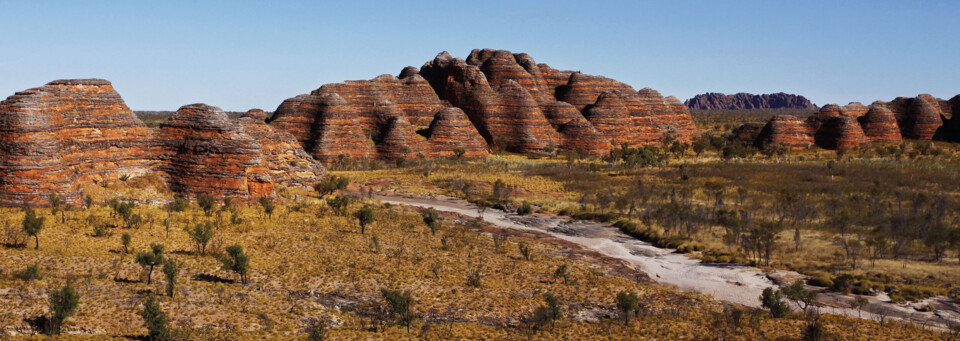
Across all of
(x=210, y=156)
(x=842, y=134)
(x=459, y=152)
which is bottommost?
(x=459, y=152)

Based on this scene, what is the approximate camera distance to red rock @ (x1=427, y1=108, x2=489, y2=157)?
7225 centimetres

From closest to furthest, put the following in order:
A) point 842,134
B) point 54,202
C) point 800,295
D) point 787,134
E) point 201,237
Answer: point 800,295, point 201,237, point 54,202, point 842,134, point 787,134

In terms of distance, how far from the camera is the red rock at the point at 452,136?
72.2 metres

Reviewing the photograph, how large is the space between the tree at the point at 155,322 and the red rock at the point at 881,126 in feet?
283

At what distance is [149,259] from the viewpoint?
22.1 metres

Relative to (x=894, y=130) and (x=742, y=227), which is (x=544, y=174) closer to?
(x=742, y=227)

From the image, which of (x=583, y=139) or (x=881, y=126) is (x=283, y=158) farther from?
(x=881, y=126)

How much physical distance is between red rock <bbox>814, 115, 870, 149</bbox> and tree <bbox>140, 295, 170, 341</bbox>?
78319 millimetres

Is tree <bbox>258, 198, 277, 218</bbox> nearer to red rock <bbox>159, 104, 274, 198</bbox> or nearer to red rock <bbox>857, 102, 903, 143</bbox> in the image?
red rock <bbox>159, 104, 274, 198</bbox>

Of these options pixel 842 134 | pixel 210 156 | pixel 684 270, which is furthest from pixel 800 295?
pixel 842 134

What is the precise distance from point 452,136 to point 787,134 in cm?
4065

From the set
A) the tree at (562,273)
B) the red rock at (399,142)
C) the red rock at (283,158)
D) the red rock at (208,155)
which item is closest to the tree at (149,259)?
the red rock at (208,155)

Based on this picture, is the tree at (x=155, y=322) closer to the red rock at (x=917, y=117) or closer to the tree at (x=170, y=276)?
the tree at (x=170, y=276)

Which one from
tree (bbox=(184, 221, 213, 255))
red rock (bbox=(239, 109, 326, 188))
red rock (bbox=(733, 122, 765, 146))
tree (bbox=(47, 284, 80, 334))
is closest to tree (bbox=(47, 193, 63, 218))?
tree (bbox=(184, 221, 213, 255))
